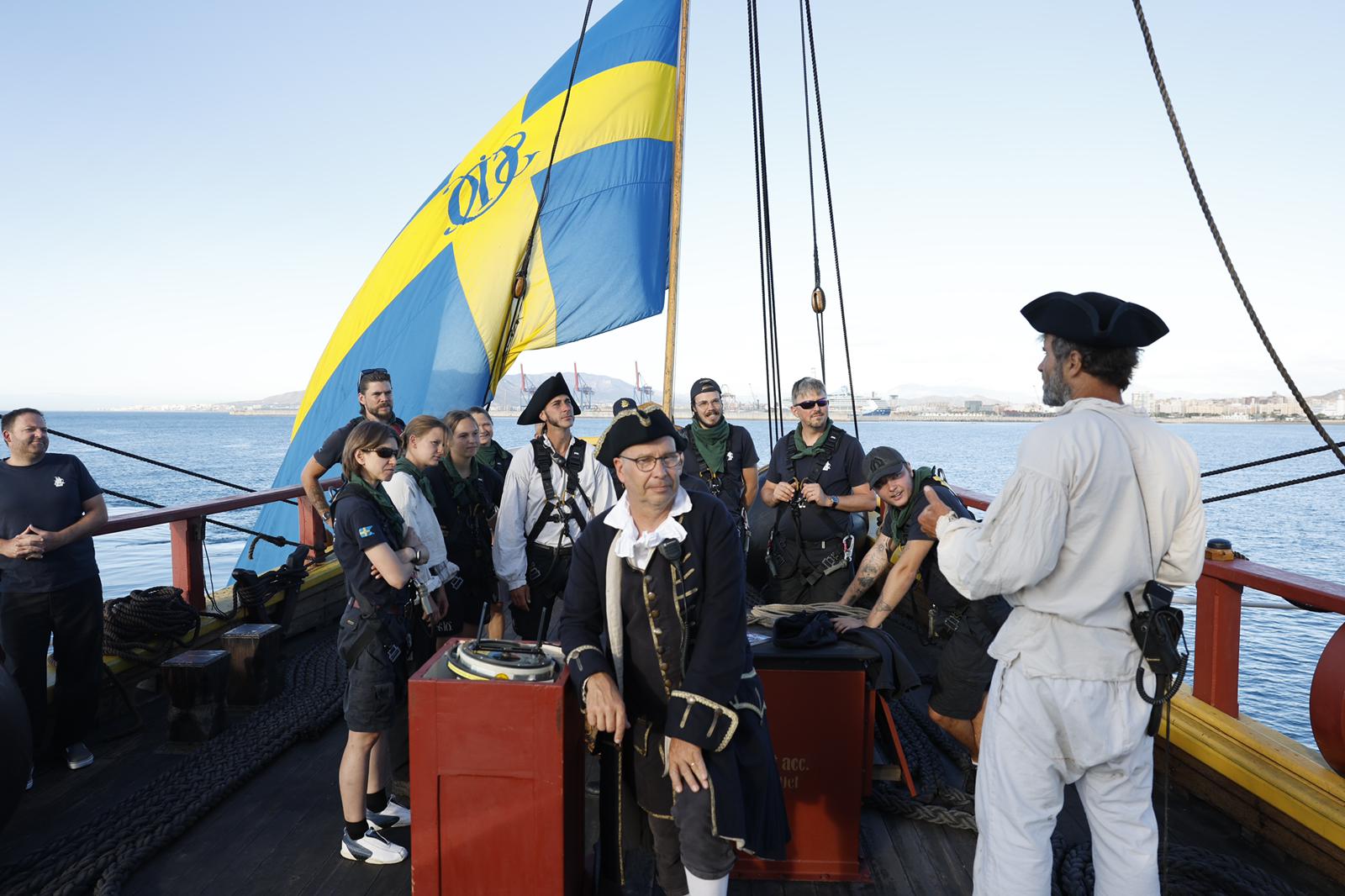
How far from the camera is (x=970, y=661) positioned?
3.05 metres

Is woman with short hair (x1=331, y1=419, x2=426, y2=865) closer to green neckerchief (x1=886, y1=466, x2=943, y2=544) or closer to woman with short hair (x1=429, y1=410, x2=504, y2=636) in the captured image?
woman with short hair (x1=429, y1=410, x2=504, y2=636)

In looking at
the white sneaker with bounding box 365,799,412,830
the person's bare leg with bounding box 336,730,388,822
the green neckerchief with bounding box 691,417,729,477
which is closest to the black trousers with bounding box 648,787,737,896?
the person's bare leg with bounding box 336,730,388,822

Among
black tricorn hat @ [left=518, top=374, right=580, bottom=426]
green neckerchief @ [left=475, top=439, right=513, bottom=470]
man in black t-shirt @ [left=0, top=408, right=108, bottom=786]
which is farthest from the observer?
green neckerchief @ [left=475, top=439, right=513, bottom=470]

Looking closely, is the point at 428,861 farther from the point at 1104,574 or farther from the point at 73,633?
the point at 73,633

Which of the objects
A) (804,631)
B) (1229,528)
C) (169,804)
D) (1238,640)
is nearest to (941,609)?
(804,631)

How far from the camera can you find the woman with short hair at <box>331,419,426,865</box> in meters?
2.62

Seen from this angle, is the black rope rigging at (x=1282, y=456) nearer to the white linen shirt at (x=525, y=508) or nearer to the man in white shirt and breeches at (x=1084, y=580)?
the man in white shirt and breeches at (x=1084, y=580)

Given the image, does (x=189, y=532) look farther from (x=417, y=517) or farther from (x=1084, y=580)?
(x=1084, y=580)

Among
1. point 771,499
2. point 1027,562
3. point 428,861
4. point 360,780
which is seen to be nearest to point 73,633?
point 360,780

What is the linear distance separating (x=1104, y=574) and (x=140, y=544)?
88.4ft

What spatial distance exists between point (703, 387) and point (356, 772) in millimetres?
2914

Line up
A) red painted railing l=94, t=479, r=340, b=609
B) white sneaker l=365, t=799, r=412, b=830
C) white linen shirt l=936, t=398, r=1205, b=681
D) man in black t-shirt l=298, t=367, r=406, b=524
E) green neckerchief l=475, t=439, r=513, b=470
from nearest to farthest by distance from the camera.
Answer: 1. white linen shirt l=936, t=398, r=1205, b=681
2. white sneaker l=365, t=799, r=412, b=830
3. red painted railing l=94, t=479, r=340, b=609
4. man in black t-shirt l=298, t=367, r=406, b=524
5. green neckerchief l=475, t=439, r=513, b=470

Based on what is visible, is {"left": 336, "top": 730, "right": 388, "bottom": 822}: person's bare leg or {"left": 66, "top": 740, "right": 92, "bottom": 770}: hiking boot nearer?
{"left": 336, "top": 730, "right": 388, "bottom": 822}: person's bare leg

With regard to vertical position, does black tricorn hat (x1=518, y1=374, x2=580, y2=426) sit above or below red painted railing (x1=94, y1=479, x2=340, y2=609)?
above
